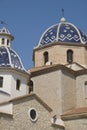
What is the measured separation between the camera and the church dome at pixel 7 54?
21.5 m

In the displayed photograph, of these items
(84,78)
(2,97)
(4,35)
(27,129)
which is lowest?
(27,129)

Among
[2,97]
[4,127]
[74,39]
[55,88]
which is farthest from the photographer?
[74,39]

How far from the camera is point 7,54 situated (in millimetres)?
22016

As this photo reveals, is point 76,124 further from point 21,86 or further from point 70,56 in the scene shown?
point 70,56

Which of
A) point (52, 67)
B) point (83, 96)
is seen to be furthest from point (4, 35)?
point (83, 96)

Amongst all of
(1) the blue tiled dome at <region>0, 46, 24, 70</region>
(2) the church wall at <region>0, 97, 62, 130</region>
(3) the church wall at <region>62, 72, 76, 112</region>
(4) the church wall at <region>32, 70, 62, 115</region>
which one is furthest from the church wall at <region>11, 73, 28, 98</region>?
(3) the church wall at <region>62, 72, 76, 112</region>

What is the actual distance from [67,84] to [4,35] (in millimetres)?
5637

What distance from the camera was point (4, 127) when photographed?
1738cm

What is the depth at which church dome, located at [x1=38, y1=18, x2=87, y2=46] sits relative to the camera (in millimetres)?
27016

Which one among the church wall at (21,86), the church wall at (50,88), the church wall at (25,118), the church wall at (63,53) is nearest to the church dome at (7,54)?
the church wall at (21,86)

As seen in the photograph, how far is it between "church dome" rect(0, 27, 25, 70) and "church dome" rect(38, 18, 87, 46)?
4.55 meters


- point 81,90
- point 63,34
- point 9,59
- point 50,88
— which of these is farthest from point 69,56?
point 9,59

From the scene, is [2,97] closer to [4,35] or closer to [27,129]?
[27,129]

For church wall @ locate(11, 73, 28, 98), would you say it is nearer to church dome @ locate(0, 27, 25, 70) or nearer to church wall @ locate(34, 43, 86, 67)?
church dome @ locate(0, 27, 25, 70)
